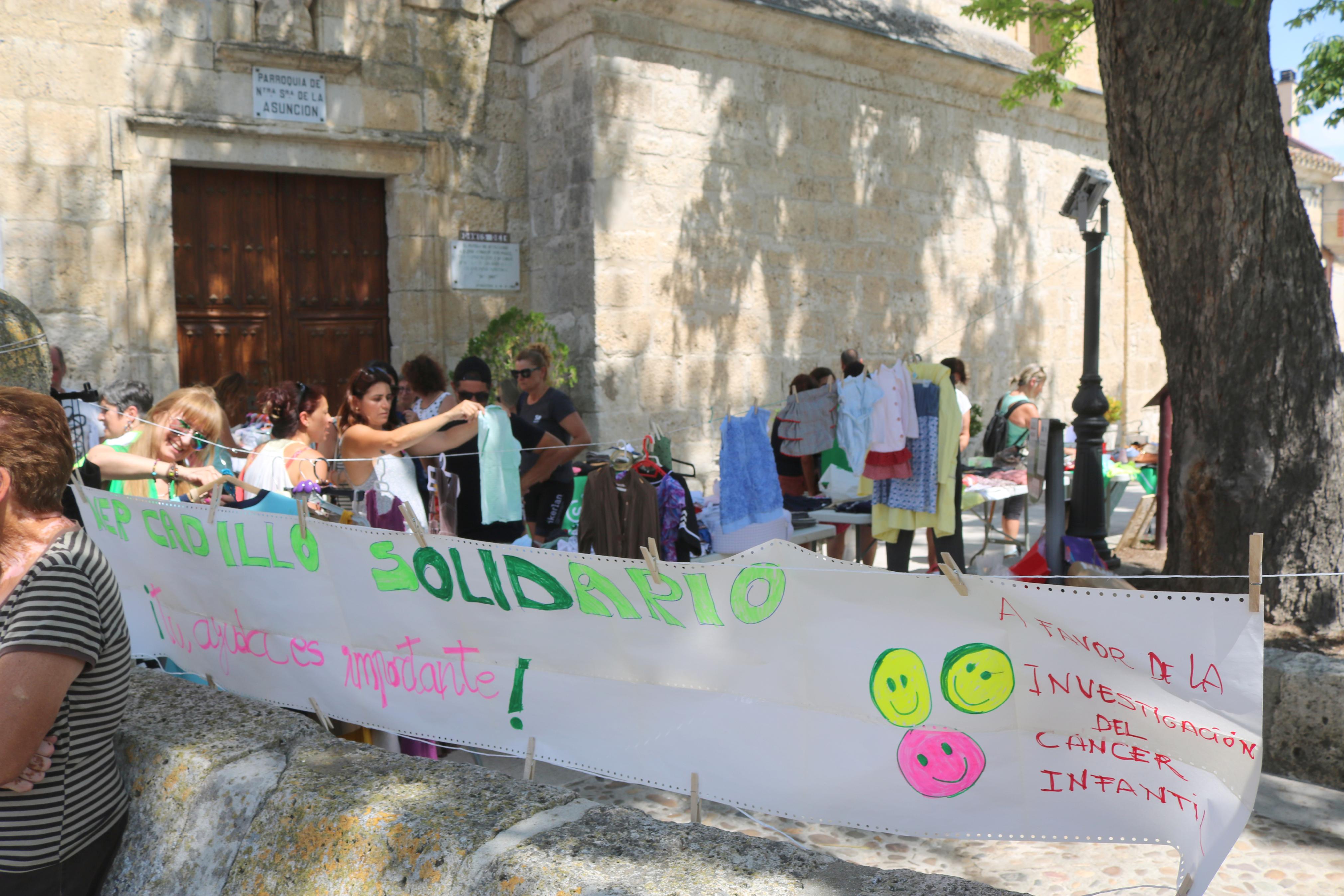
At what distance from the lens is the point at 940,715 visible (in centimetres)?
216

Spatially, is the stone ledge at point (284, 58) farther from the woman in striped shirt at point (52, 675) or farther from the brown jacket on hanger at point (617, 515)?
the woman in striped shirt at point (52, 675)

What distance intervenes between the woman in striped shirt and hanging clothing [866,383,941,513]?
4.38 m

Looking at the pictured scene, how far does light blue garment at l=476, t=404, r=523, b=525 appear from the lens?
4.77m

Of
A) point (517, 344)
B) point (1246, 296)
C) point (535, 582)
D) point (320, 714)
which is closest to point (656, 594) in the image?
point (535, 582)

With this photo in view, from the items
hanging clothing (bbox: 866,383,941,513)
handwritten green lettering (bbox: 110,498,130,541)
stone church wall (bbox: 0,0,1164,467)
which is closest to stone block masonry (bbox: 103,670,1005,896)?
handwritten green lettering (bbox: 110,498,130,541)

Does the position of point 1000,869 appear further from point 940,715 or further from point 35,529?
point 35,529

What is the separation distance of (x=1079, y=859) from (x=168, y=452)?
3708 mm

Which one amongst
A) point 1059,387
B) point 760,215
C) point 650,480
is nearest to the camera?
point 650,480

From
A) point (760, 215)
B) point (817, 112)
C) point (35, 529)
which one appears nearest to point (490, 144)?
point (760, 215)

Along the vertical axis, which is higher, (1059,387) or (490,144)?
(490,144)

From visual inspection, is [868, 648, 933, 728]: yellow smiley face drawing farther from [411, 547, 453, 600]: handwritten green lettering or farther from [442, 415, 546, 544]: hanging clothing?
[442, 415, 546, 544]: hanging clothing

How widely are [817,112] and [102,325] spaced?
6362 mm

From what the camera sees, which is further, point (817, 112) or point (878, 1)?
point (878, 1)

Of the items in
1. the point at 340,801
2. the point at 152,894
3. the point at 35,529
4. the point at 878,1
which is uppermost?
the point at 878,1
